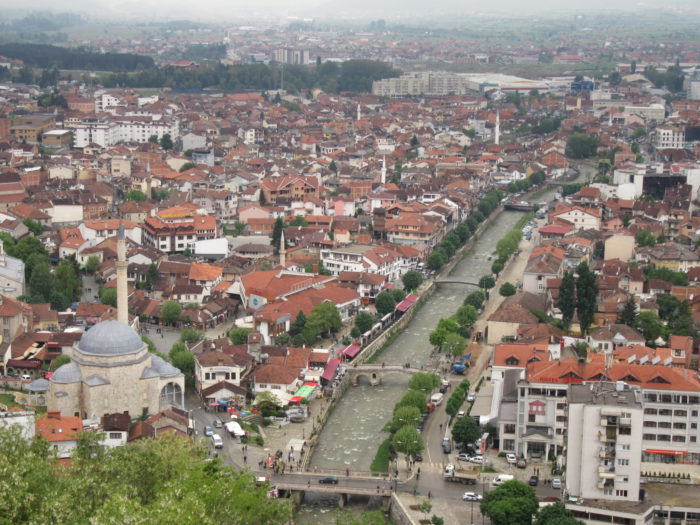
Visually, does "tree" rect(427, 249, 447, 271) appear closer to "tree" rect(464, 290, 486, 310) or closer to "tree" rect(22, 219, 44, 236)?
"tree" rect(464, 290, 486, 310)

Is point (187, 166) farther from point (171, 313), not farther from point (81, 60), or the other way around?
point (81, 60)

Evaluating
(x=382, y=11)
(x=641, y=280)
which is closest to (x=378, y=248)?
(x=641, y=280)

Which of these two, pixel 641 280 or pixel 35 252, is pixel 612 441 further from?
pixel 35 252

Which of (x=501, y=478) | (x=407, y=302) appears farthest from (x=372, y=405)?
(x=407, y=302)

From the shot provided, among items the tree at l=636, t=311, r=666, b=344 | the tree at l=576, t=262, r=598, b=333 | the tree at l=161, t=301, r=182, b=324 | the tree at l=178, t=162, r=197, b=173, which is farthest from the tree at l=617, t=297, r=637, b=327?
the tree at l=178, t=162, r=197, b=173

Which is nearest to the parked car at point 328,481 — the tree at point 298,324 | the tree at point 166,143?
the tree at point 298,324

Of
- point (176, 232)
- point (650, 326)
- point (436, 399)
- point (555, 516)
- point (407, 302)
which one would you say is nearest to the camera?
point (555, 516)
